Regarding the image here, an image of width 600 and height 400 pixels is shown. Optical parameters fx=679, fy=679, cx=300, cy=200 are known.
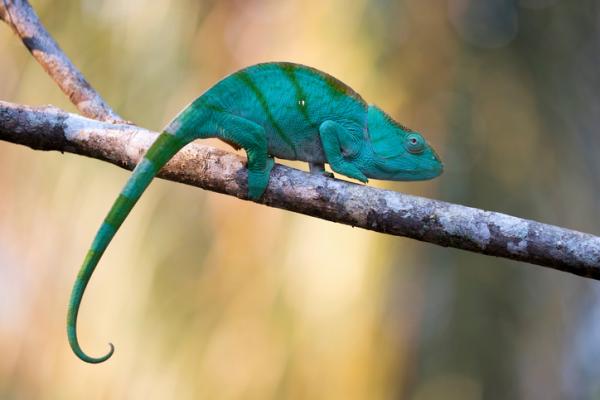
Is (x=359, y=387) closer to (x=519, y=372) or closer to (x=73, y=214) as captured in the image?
(x=519, y=372)

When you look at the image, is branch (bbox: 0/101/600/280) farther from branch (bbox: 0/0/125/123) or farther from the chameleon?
branch (bbox: 0/0/125/123)

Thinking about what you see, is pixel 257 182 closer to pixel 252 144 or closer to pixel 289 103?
pixel 252 144

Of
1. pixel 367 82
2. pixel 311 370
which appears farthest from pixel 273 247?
pixel 367 82

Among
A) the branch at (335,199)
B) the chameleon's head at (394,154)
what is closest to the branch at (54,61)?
the branch at (335,199)

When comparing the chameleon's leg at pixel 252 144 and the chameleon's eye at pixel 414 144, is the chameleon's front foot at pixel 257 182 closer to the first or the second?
the chameleon's leg at pixel 252 144

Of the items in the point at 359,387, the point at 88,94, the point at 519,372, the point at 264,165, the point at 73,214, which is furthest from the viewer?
the point at 73,214

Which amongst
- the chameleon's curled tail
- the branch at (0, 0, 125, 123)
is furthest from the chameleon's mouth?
the branch at (0, 0, 125, 123)

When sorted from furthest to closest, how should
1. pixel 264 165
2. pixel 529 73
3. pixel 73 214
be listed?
pixel 73 214 < pixel 529 73 < pixel 264 165
